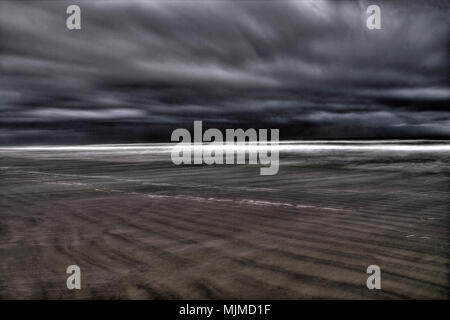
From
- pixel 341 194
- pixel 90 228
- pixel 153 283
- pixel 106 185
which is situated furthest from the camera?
pixel 106 185

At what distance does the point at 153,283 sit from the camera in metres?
3.17

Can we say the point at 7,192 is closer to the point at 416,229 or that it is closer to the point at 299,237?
the point at 299,237

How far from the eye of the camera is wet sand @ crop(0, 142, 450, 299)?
305 centimetres

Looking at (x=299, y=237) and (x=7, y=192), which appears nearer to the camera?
(x=299, y=237)

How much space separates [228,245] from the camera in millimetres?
4328

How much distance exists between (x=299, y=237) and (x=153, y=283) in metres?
2.20

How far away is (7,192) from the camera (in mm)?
9469

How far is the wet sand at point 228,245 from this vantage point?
3.05 meters

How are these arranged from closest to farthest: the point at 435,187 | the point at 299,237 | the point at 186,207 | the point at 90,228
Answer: the point at 299,237, the point at 90,228, the point at 186,207, the point at 435,187

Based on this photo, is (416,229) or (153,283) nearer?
(153,283)
